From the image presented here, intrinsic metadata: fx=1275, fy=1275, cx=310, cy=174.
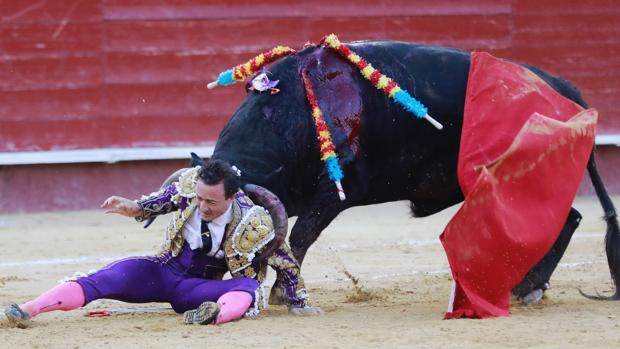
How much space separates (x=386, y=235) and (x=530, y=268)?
308 centimetres

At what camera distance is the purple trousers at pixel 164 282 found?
465 centimetres

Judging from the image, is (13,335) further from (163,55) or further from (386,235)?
(163,55)

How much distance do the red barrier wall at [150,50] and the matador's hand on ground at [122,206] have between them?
4.22 metres

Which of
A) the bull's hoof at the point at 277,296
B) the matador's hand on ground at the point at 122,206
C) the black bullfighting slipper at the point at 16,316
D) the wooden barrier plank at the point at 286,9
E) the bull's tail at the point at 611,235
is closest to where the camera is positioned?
the black bullfighting slipper at the point at 16,316

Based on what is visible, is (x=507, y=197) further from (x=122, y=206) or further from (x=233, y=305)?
(x=122, y=206)

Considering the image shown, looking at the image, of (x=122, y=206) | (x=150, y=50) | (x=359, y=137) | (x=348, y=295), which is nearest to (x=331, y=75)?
(x=359, y=137)

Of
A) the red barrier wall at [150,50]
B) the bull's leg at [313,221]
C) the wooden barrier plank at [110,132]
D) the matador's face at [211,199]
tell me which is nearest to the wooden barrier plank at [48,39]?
the red barrier wall at [150,50]

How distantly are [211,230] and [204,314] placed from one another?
0.36 metres

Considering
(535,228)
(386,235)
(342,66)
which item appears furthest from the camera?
(386,235)

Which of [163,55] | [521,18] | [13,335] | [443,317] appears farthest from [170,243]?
[521,18]

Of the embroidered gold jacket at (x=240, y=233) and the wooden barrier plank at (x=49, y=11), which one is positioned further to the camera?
the wooden barrier plank at (x=49, y=11)

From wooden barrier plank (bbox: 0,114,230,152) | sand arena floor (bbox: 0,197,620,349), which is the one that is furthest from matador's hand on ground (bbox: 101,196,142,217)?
wooden barrier plank (bbox: 0,114,230,152)

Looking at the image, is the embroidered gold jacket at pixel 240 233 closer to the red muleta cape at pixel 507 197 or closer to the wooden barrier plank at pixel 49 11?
the red muleta cape at pixel 507 197

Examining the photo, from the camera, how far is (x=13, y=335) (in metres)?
4.28
